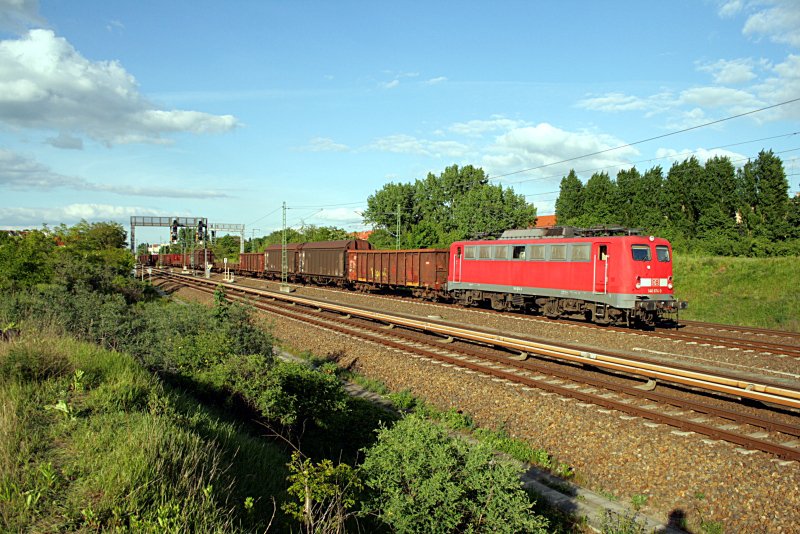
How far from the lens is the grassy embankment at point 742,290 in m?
23.4

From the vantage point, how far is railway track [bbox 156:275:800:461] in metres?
8.36

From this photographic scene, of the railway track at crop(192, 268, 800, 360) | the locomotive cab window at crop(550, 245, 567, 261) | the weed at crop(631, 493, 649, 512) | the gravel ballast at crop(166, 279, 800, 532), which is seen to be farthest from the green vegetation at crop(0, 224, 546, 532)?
the locomotive cab window at crop(550, 245, 567, 261)

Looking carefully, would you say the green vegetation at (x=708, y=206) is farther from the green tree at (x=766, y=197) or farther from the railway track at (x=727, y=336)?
the railway track at (x=727, y=336)

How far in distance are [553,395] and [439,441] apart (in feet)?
19.5

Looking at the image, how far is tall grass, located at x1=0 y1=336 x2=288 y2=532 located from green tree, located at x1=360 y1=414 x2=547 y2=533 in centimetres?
114

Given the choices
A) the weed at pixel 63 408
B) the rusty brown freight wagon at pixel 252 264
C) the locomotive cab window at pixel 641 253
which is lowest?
Answer: the weed at pixel 63 408

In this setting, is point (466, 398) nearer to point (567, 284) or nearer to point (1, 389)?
point (1, 389)

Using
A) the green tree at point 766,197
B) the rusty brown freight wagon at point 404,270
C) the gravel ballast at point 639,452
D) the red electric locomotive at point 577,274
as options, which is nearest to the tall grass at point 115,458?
the gravel ballast at point 639,452

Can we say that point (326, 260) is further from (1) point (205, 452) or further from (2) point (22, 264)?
(1) point (205, 452)

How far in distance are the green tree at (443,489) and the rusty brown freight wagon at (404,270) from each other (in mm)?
23890

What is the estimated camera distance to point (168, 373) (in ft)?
32.3

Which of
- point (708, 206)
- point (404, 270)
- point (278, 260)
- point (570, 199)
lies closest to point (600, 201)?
point (570, 199)

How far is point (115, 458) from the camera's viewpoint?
4.31 metres

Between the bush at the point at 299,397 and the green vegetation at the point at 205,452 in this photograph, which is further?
the bush at the point at 299,397
